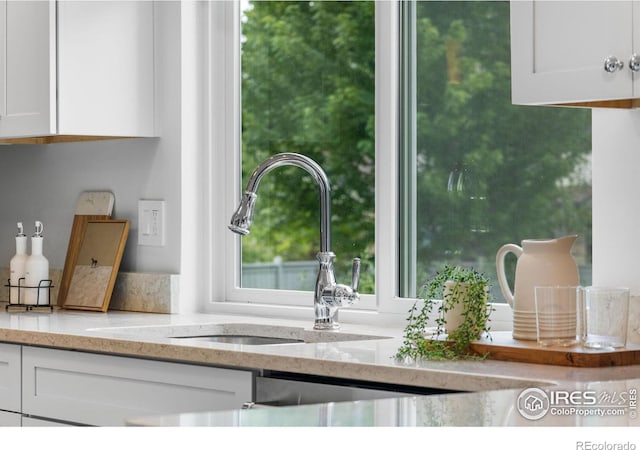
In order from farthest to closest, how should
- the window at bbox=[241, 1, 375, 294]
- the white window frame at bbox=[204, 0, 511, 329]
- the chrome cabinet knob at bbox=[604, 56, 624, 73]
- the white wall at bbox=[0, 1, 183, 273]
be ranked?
the white wall at bbox=[0, 1, 183, 273] < the window at bbox=[241, 1, 375, 294] < the white window frame at bbox=[204, 0, 511, 329] < the chrome cabinet knob at bbox=[604, 56, 624, 73]

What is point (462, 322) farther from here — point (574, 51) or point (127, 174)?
point (127, 174)

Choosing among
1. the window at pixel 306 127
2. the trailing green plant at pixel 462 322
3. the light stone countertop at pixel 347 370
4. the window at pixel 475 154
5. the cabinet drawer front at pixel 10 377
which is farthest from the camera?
the window at pixel 306 127

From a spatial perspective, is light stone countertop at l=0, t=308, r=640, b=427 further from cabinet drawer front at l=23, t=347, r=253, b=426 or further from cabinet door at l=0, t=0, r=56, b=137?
cabinet door at l=0, t=0, r=56, b=137

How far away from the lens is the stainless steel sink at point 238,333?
2.97 metres

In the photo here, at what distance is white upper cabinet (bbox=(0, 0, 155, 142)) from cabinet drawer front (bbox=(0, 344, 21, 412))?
68 cm

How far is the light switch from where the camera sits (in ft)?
11.7

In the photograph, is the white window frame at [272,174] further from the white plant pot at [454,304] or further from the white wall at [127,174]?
the white plant pot at [454,304]

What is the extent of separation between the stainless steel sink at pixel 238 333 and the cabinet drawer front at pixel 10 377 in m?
0.24

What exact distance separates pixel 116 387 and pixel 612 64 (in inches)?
54.4

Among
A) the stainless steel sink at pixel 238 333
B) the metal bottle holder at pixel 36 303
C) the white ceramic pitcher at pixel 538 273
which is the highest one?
the white ceramic pitcher at pixel 538 273

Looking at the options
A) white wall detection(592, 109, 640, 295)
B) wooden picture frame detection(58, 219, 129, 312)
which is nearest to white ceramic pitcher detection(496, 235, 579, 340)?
white wall detection(592, 109, 640, 295)

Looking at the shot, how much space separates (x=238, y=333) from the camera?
323cm

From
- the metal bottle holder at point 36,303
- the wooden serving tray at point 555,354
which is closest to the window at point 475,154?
the wooden serving tray at point 555,354
